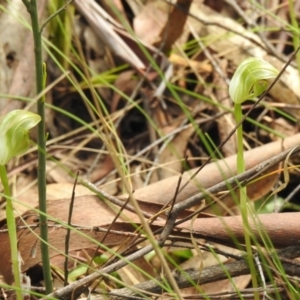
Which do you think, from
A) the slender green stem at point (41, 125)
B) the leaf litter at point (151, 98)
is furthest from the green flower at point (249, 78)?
the leaf litter at point (151, 98)

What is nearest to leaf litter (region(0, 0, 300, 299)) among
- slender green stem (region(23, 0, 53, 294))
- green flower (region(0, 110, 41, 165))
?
slender green stem (region(23, 0, 53, 294))

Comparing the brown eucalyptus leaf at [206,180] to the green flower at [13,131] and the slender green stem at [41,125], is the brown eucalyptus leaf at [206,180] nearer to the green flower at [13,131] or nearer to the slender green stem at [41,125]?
the slender green stem at [41,125]

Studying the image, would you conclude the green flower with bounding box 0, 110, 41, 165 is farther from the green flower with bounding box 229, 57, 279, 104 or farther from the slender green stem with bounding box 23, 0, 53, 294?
the green flower with bounding box 229, 57, 279, 104

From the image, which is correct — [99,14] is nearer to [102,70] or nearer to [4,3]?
[102,70]

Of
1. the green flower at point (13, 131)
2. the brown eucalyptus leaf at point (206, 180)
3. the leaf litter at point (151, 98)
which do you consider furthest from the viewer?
the leaf litter at point (151, 98)

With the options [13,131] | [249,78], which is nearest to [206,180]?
[249,78]

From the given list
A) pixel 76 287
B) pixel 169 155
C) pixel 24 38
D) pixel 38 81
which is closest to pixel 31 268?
pixel 76 287
